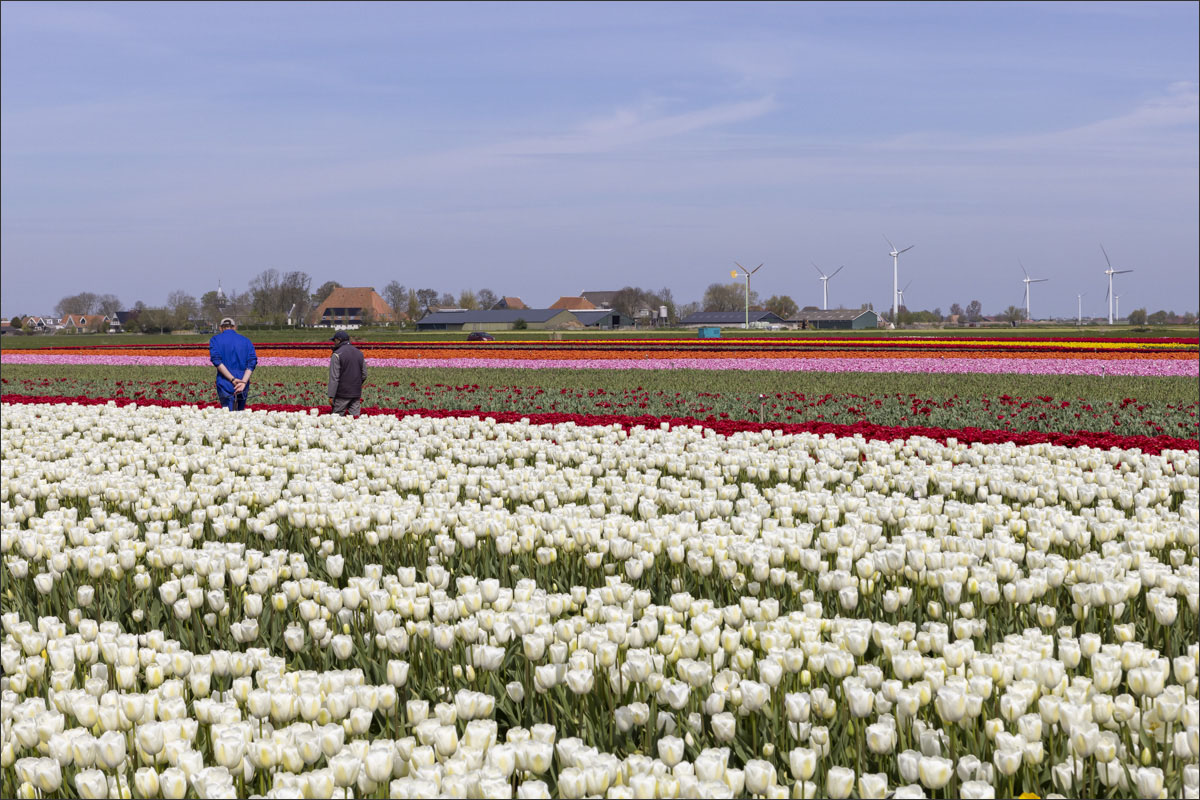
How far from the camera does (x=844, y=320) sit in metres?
134

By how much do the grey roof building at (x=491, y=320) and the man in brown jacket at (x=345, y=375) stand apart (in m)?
93.3

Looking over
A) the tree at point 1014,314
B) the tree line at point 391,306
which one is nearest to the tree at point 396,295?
the tree line at point 391,306

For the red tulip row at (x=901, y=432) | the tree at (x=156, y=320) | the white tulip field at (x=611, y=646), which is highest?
the tree at (x=156, y=320)

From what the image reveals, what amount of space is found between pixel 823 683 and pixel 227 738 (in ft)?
7.46

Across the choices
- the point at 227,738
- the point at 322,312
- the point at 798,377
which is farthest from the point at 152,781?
the point at 322,312

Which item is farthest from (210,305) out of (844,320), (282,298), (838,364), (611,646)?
(611,646)

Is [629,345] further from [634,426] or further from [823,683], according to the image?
[823,683]

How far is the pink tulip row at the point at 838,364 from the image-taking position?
96.5ft

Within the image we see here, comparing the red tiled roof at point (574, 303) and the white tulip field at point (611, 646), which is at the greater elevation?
the red tiled roof at point (574, 303)

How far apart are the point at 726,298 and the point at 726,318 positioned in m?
22.0

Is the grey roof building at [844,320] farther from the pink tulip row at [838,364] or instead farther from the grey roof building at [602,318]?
the pink tulip row at [838,364]

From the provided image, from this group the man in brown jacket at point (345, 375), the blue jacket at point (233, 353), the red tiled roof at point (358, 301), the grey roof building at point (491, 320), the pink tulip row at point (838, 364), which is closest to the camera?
the man in brown jacket at point (345, 375)

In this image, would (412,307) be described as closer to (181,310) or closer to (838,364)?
(181,310)

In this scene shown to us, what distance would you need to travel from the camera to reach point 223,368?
17031 millimetres
